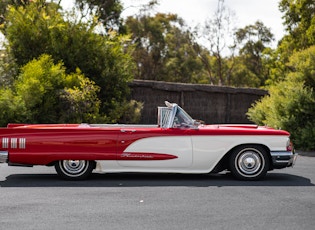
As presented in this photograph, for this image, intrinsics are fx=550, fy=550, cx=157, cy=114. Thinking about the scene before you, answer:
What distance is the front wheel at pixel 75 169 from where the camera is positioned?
380 inches

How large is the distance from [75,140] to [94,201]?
2.03 meters

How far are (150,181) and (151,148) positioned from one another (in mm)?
608

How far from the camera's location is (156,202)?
24.9 feet

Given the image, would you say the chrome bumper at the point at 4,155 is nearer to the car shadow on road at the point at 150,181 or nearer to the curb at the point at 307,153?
the car shadow on road at the point at 150,181

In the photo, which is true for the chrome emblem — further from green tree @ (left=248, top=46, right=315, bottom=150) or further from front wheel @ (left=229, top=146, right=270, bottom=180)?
green tree @ (left=248, top=46, right=315, bottom=150)

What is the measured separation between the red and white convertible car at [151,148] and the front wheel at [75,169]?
18 millimetres

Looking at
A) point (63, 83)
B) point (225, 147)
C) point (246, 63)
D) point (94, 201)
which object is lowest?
point (94, 201)

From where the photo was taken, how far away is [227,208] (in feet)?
23.5

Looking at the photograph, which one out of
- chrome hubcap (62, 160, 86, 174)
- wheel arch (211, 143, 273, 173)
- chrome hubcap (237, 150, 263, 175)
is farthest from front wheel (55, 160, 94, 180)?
chrome hubcap (237, 150, 263, 175)

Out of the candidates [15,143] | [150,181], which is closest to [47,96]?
[15,143]

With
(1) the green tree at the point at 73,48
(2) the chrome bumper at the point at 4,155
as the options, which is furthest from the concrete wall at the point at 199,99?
(2) the chrome bumper at the point at 4,155

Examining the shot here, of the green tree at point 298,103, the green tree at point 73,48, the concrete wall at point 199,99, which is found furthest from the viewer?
the concrete wall at point 199,99

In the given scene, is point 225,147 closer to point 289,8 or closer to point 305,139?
point 305,139

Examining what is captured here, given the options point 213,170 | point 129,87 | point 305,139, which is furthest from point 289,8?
point 213,170
